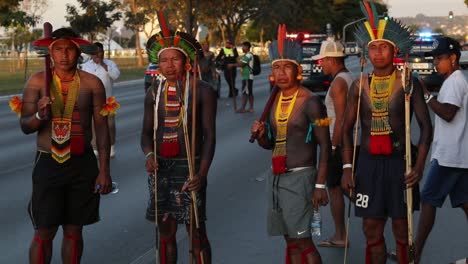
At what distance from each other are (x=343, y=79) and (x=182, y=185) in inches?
88.0

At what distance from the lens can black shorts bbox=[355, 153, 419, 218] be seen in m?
5.90

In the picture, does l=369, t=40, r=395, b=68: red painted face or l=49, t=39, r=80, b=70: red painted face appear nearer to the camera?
l=49, t=39, r=80, b=70: red painted face

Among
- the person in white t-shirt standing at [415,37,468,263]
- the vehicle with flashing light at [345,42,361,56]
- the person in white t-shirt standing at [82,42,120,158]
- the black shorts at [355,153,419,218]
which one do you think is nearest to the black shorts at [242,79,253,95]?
the vehicle with flashing light at [345,42,361,56]

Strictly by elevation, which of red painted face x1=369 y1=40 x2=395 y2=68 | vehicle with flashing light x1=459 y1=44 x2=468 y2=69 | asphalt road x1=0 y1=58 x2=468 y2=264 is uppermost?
red painted face x1=369 y1=40 x2=395 y2=68

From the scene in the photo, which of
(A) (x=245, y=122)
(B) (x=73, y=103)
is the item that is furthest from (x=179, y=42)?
(A) (x=245, y=122)

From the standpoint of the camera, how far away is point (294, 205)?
572 cm

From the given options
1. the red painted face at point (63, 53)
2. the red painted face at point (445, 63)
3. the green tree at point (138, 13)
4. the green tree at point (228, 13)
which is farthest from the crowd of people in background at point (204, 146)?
the green tree at point (138, 13)

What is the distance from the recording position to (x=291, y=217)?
570 cm

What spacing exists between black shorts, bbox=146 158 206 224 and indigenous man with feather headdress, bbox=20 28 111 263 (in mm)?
360

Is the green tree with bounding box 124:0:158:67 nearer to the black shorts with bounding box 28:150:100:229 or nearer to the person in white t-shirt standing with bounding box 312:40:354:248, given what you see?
the person in white t-shirt standing with bounding box 312:40:354:248

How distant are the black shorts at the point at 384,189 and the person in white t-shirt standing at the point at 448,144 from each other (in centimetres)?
85

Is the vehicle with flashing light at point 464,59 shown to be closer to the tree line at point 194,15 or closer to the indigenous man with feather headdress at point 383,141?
the tree line at point 194,15

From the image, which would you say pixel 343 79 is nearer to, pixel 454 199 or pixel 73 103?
pixel 454 199

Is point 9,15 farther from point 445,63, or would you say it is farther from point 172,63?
point 172,63
